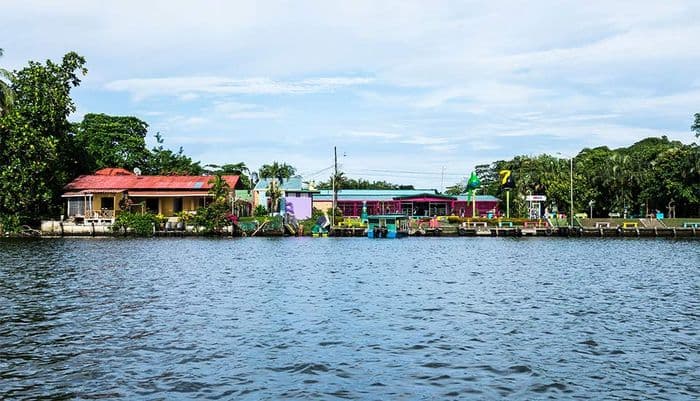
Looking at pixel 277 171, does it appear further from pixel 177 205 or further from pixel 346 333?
pixel 346 333

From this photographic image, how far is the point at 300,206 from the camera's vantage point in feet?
299

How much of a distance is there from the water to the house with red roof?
41909mm

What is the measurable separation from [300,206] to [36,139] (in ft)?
113

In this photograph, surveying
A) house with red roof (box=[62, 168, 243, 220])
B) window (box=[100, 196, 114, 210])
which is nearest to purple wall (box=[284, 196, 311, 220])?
house with red roof (box=[62, 168, 243, 220])

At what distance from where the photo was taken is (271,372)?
14516mm

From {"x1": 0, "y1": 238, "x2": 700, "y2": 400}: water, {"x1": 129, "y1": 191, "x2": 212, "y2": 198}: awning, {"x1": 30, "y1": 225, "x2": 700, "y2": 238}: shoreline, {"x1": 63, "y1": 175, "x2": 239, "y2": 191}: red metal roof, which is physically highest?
{"x1": 63, "y1": 175, "x2": 239, "y2": 191}: red metal roof

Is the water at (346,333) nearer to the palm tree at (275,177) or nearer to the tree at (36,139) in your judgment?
the tree at (36,139)

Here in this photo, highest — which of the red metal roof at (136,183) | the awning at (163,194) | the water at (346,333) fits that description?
the red metal roof at (136,183)

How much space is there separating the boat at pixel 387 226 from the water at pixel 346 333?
135 ft

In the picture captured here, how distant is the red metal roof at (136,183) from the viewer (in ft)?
264

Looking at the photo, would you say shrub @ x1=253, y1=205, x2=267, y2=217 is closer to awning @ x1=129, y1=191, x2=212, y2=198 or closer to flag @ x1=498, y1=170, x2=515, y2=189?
awning @ x1=129, y1=191, x2=212, y2=198

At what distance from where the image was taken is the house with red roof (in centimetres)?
7856

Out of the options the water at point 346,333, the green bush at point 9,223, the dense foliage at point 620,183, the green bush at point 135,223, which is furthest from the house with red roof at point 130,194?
the dense foliage at point 620,183

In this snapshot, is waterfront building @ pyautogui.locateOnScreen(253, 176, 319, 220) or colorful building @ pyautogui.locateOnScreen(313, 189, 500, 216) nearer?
waterfront building @ pyautogui.locateOnScreen(253, 176, 319, 220)
